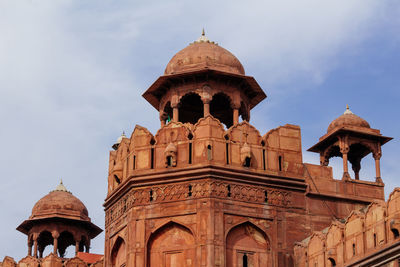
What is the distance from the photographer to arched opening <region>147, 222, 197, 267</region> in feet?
76.0

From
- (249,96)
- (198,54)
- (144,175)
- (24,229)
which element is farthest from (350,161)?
(24,229)

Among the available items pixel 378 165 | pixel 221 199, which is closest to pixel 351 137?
pixel 378 165

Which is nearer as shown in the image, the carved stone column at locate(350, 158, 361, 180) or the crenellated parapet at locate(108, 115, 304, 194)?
the crenellated parapet at locate(108, 115, 304, 194)

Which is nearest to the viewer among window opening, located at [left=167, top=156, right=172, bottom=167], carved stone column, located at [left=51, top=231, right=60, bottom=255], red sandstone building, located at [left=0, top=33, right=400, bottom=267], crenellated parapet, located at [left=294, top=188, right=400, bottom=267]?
crenellated parapet, located at [left=294, top=188, right=400, bottom=267]

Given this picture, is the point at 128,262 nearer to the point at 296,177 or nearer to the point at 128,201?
the point at 128,201

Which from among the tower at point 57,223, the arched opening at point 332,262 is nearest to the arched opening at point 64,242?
the tower at point 57,223

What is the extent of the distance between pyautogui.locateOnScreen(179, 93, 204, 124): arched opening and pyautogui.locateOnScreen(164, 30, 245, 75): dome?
69.5 inches

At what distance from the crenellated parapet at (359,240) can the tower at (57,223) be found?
47.0 ft

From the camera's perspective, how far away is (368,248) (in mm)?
20516

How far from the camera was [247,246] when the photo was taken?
23516 millimetres

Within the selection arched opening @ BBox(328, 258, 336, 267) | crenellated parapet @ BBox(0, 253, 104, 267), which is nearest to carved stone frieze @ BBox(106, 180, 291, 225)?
arched opening @ BBox(328, 258, 336, 267)

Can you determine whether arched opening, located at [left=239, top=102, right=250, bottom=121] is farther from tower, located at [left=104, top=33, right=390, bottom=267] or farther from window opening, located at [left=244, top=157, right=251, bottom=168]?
window opening, located at [left=244, top=157, right=251, bottom=168]

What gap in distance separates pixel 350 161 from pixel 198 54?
6318 mm

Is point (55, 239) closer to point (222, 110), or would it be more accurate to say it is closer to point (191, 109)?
point (191, 109)
